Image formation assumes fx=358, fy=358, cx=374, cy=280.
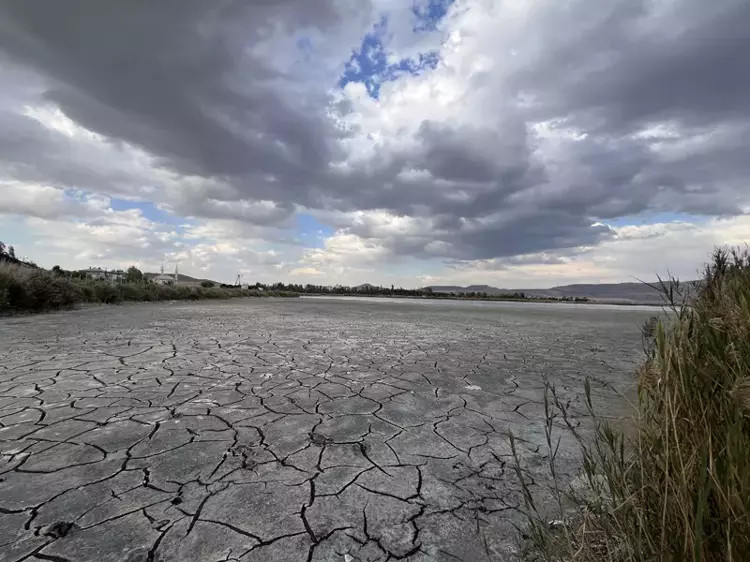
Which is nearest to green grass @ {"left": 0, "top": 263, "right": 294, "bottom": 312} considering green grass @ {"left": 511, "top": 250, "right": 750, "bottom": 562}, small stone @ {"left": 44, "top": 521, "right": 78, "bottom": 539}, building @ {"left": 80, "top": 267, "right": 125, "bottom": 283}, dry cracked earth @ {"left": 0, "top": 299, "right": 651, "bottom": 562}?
building @ {"left": 80, "top": 267, "right": 125, "bottom": 283}

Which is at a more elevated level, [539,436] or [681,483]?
[681,483]

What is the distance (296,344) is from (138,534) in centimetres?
473

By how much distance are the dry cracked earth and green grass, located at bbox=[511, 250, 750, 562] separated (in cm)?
46

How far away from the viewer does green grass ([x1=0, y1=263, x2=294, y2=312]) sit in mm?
10547

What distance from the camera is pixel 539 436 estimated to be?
2627 millimetres

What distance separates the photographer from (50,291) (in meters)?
11.7

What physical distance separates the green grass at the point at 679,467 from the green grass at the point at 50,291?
13.8 m

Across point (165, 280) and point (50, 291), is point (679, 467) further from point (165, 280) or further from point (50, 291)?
point (165, 280)

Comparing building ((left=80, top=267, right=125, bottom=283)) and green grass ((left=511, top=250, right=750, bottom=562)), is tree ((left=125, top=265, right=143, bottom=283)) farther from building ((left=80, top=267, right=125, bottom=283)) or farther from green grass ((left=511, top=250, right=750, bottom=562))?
green grass ((left=511, top=250, right=750, bottom=562))

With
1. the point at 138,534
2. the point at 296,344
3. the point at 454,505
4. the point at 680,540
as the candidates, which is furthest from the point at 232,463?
the point at 296,344

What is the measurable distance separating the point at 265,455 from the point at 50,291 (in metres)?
13.7

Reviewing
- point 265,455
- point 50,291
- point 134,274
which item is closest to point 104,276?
point 134,274

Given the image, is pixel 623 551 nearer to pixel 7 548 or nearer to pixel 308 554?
pixel 308 554

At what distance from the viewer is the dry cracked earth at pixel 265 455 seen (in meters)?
1.52
